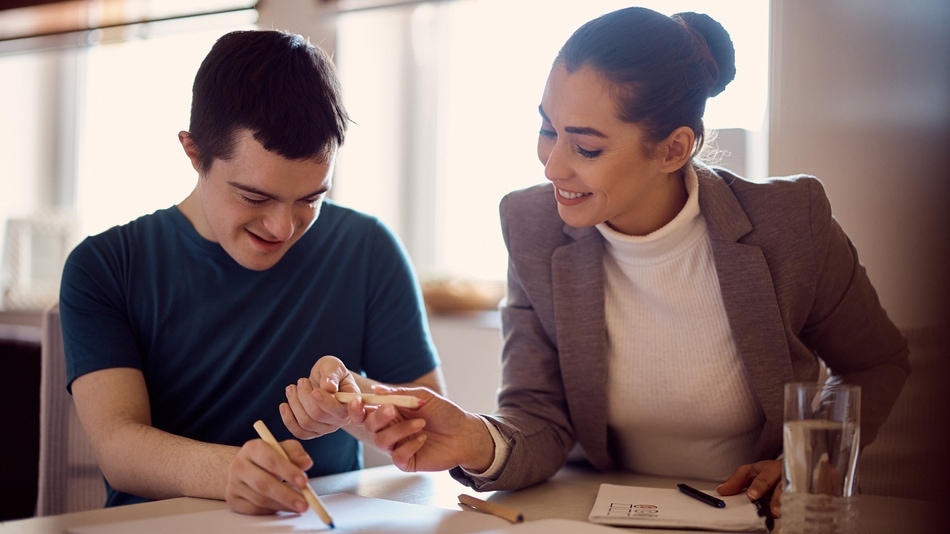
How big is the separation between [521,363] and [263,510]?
54 cm

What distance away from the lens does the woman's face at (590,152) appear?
1.29 metres

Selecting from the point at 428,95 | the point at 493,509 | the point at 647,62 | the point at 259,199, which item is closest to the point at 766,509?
the point at 493,509

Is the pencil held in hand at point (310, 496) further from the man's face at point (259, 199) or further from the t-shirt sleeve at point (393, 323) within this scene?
the t-shirt sleeve at point (393, 323)

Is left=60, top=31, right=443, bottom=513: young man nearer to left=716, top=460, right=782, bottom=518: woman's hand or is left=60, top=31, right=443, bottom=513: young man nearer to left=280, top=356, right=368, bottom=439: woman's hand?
left=280, top=356, right=368, bottom=439: woman's hand

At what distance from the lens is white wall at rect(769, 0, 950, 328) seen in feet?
4.85

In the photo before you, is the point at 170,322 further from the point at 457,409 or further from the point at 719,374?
the point at 719,374

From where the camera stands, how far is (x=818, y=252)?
130cm

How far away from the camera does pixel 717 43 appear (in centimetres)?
138

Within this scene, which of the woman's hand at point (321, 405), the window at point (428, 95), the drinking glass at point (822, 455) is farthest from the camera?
the window at point (428, 95)

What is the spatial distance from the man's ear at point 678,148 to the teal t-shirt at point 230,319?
1.66ft

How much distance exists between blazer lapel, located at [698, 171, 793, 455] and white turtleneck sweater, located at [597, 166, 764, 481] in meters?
0.05

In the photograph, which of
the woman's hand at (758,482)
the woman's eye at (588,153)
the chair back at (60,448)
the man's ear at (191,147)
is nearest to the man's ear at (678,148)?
the woman's eye at (588,153)

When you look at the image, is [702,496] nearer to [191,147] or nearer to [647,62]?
[647,62]

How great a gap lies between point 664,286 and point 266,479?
72 centimetres
